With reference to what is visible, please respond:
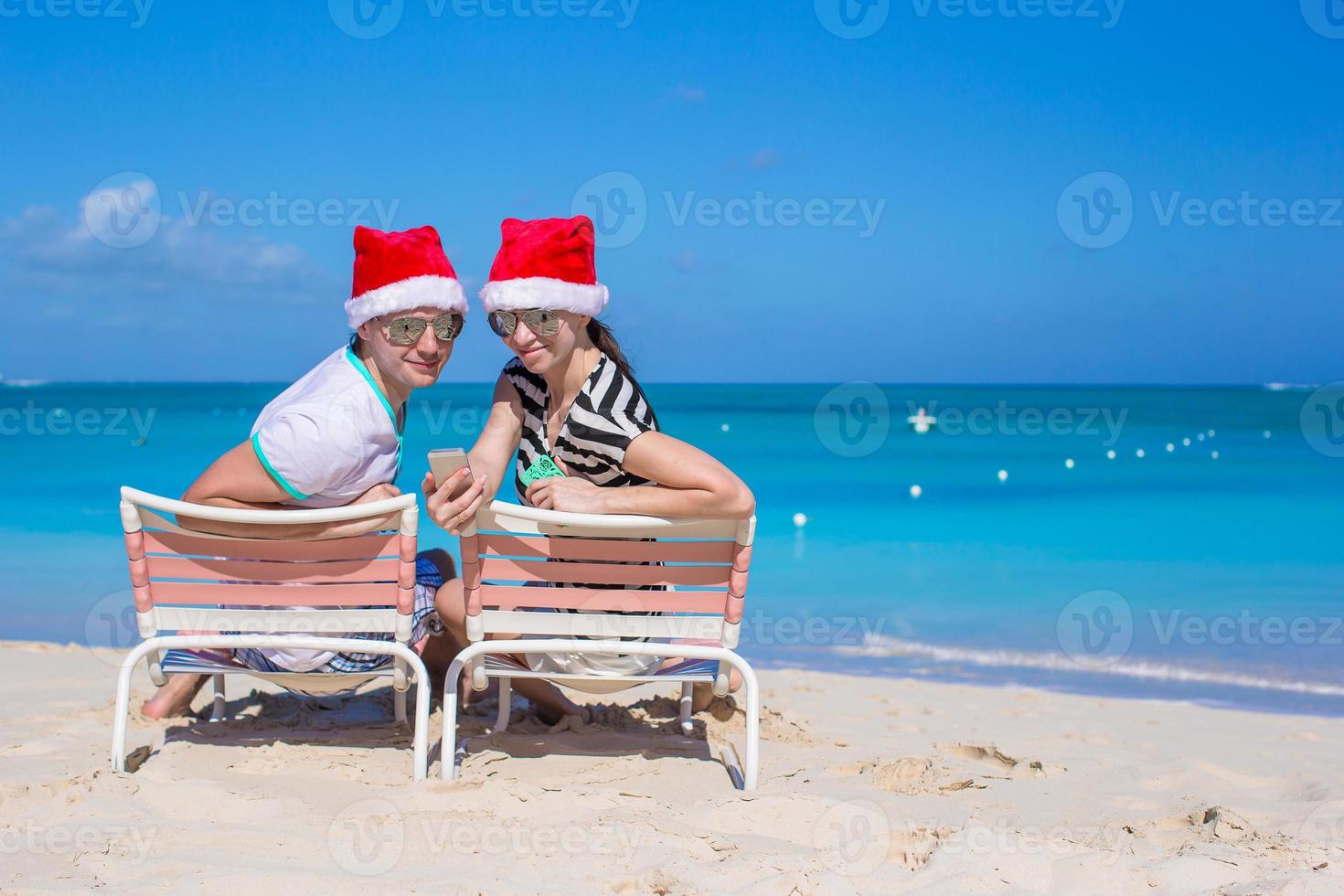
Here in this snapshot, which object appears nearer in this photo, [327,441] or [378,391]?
[327,441]

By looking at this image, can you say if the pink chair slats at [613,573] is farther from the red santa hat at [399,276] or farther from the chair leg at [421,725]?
the red santa hat at [399,276]

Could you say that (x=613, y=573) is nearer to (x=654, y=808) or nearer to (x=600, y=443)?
(x=600, y=443)

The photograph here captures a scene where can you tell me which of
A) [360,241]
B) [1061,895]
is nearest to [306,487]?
[360,241]

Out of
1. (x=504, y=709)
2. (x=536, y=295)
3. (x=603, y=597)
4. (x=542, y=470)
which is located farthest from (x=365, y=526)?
(x=504, y=709)

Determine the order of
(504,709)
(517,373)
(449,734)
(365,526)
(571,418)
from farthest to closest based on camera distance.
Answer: (504,709) → (517,373) → (571,418) → (449,734) → (365,526)

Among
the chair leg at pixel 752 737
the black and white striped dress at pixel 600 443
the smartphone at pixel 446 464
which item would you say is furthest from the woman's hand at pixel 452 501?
the chair leg at pixel 752 737

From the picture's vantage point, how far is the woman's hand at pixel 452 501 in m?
2.90

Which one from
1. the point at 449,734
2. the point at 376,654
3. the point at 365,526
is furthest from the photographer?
the point at 376,654

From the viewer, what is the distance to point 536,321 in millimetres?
3375

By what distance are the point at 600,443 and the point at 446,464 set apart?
0.64 metres

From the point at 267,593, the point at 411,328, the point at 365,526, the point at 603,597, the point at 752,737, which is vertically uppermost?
the point at 411,328

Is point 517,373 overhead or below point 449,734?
overhead

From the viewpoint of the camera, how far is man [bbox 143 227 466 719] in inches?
128

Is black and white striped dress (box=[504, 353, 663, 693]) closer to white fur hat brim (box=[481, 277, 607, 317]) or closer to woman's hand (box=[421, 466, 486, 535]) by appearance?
white fur hat brim (box=[481, 277, 607, 317])
